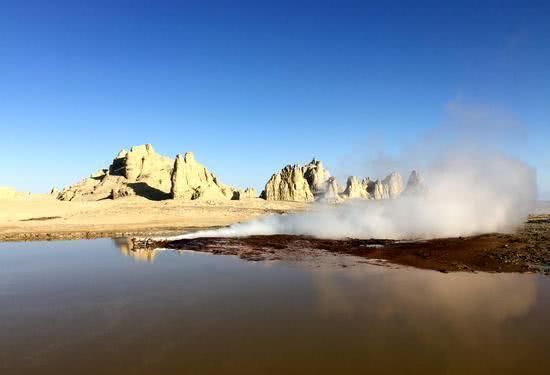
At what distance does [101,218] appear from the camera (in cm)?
5291

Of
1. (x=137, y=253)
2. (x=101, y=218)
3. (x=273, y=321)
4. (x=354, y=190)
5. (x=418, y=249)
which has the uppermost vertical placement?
(x=354, y=190)

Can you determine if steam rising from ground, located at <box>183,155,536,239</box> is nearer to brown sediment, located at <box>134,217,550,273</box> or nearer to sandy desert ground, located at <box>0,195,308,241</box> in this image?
brown sediment, located at <box>134,217,550,273</box>

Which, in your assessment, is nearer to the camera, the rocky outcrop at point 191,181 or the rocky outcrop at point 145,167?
the rocky outcrop at point 191,181

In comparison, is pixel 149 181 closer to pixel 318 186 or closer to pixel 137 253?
pixel 318 186

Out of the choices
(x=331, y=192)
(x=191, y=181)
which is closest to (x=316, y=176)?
(x=331, y=192)

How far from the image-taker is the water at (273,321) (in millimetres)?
8383

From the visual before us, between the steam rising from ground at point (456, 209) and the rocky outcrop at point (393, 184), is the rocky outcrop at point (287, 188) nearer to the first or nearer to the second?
the rocky outcrop at point (393, 184)

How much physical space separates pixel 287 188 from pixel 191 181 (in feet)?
124

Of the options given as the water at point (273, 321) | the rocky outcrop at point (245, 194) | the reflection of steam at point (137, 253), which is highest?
the rocky outcrop at point (245, 194)

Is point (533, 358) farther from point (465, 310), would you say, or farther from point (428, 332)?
point (465, 310)

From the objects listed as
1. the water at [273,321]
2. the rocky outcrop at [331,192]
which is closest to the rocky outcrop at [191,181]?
the rocky outcrop at [331,192]

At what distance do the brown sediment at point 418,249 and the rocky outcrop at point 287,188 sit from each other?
3439 inches

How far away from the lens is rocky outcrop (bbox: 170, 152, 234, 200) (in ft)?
284

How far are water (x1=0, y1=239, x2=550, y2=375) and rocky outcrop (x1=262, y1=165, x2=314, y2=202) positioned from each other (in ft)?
331
